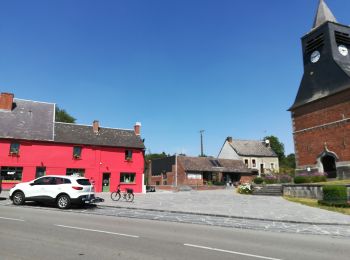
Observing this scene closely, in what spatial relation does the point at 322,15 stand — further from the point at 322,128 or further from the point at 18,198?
the point at 18,198

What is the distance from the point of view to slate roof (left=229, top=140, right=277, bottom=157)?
208ft

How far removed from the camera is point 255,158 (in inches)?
2488

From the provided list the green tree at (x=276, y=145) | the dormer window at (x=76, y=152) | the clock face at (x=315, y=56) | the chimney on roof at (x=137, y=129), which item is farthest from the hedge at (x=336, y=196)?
the green tree at (x=276, y=145)

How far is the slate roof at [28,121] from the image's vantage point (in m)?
34.1

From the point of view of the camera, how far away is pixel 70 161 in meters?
36.0

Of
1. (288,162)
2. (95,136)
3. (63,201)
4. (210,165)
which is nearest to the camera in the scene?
(63,201)

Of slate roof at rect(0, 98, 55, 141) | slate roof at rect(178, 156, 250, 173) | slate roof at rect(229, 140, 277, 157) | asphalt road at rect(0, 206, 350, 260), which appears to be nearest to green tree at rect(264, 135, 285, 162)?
slate roof at rect(229, 140, 277, 157)

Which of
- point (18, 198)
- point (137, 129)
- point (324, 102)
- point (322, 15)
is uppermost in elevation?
point (322, 15)

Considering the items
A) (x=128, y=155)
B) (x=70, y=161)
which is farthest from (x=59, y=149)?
(x=128, y=155)

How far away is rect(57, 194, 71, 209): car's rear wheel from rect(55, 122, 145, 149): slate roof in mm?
Answer: 19231

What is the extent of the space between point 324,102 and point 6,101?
35.0 meters

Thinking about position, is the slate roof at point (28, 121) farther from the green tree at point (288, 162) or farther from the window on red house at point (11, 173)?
the green tree at point (288, 162)

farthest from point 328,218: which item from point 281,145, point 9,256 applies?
point 281,145

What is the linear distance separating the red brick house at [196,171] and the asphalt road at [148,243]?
132 feet
